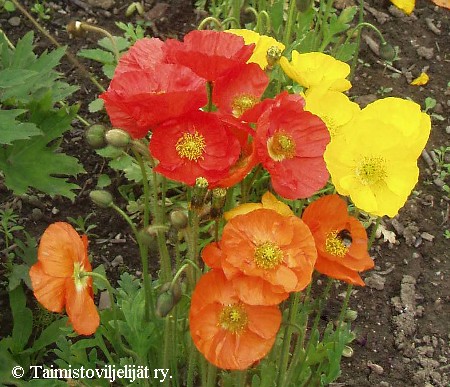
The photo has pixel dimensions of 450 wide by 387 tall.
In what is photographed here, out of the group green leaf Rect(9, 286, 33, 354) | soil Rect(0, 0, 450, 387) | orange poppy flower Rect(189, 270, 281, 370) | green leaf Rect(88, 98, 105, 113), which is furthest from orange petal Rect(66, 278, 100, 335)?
green leaf Rect(88, 98, 105, 113)

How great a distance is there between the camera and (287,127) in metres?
1.12

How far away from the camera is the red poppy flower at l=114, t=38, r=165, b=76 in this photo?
1.17 meters

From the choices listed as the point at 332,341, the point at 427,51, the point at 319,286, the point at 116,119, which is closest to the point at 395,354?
the point at 319,286

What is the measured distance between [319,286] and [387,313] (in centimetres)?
22

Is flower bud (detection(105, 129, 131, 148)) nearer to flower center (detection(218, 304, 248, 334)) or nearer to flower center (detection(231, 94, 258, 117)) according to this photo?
flower center (detection(231, 94, 258, 117))

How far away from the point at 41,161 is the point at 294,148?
3.00ft

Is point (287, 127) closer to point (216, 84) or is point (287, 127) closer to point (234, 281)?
point (216, 84)

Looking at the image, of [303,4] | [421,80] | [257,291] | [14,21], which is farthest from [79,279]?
[421,80]

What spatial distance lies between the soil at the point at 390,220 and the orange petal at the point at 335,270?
0.80m

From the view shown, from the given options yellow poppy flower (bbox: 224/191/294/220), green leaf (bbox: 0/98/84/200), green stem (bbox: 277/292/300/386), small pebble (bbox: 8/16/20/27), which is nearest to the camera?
yellow poppy flower (bbox: 224/191/294/220)

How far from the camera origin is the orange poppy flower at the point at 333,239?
3.90 ft

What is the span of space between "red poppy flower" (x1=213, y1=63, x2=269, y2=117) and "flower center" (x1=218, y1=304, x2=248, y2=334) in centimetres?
32

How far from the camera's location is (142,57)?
118 centimetres

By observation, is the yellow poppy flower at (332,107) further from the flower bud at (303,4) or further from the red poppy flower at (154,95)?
the flower bud at (303,4)
